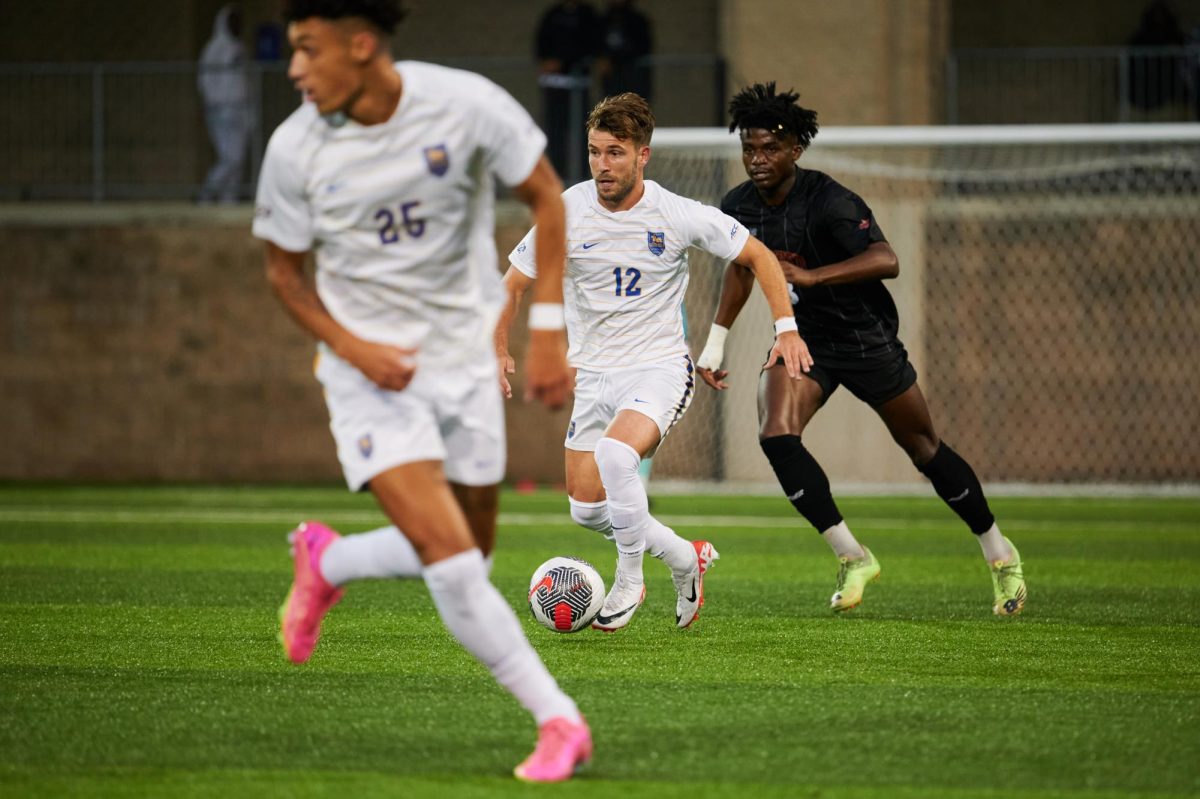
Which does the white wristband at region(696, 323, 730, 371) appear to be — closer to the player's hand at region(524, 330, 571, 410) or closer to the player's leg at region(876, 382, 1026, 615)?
the player's leg at region(876, 382, 1026, 615)

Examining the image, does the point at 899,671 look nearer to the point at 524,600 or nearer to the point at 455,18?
the point at 524,600

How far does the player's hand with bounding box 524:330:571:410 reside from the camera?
14.1ft

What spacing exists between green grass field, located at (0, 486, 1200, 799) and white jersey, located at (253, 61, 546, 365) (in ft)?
3.84

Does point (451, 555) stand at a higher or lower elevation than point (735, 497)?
higher

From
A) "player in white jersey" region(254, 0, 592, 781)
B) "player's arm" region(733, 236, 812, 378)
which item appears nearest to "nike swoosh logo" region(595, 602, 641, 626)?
"player's arm" region(733, 236, 812, 378)

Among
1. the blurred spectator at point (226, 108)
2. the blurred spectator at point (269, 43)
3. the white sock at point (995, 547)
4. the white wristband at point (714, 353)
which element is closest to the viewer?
the white wristband at point (714, 353)

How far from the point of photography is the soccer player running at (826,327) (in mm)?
7680

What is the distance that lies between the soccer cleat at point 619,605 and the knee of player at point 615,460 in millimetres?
525

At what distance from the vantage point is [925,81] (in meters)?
17.7

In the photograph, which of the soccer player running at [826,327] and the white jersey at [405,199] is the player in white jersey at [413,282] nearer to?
the white jersey at [405,199]

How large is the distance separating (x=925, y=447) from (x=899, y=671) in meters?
2.11

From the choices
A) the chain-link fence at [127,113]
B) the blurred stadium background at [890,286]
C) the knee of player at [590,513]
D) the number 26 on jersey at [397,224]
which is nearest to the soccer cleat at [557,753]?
the number 26 on jersey at [397,224]

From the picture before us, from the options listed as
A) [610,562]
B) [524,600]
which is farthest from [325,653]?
[610,562]

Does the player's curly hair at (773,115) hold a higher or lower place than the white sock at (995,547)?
higher
